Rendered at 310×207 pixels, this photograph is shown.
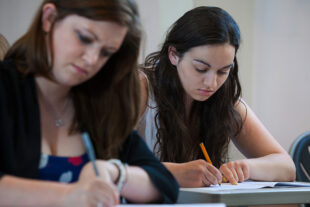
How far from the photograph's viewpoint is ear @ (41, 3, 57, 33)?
1140mm

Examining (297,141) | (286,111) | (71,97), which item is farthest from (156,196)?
(286,111)

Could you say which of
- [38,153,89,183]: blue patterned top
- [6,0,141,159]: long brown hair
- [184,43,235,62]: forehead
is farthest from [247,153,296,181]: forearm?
[38,153,89,183]: blue patterned top

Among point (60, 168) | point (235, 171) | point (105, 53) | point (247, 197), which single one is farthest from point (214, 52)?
point (60, 168)

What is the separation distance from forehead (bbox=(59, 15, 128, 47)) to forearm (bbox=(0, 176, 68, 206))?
37 cm

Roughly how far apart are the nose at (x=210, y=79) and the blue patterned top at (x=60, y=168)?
90 cm

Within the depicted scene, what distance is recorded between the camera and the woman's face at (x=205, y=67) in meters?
1.95

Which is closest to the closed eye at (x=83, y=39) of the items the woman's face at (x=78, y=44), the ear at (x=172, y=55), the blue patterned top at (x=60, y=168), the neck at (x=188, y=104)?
the woman's face at (x=78, y=44)

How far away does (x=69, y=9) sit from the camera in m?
1.11

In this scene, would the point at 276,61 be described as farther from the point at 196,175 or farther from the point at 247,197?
the point at 247,197

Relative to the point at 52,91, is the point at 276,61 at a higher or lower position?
lower

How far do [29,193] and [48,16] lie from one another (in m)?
0.45

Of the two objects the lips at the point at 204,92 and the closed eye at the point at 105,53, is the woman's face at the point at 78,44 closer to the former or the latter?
the closed eye at the point at 105,53

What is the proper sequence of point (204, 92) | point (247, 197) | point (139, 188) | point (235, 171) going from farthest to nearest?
→ point (204, 92)
point (235, 171)
point (247, 197)
point (139, 188)

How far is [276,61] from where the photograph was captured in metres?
3.53
